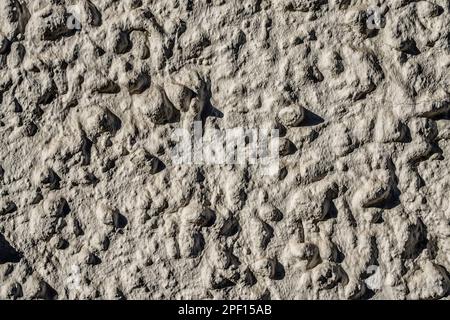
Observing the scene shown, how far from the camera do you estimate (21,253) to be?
1.23 m

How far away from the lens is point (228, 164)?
46.9 inches

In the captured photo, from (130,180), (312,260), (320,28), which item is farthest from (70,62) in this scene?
(312,260)

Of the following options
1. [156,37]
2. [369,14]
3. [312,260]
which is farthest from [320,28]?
[312,260]

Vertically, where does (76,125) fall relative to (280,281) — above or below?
above

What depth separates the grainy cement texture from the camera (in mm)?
1155

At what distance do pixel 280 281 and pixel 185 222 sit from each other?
21cm

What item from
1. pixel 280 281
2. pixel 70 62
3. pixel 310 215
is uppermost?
pixel 70 62

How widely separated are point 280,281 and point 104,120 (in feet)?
1.45

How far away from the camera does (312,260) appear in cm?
117

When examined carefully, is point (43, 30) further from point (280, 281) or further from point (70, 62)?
point (280, 281)

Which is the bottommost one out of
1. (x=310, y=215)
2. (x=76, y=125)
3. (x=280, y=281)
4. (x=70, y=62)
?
(x=280, y=281)

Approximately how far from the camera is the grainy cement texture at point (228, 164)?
116 cm

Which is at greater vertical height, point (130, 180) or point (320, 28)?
point (320, 28)

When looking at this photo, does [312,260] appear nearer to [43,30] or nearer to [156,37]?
[156,37]
